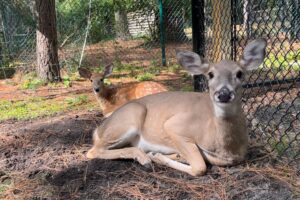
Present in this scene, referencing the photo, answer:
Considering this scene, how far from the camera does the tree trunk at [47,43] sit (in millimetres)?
10047

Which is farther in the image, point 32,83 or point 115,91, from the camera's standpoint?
point 32,83

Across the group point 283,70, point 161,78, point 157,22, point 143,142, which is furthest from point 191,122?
point 157,22

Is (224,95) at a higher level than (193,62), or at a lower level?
lower

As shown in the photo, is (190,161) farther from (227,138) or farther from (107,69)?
(107,69)

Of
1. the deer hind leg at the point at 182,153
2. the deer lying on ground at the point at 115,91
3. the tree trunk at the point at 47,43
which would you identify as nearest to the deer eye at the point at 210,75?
the deer hind leg at the point at 182,153

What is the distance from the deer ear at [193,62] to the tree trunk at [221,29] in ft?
7.90

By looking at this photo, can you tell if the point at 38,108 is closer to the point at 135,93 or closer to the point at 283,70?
the point at 135,93

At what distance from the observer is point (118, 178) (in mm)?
4324

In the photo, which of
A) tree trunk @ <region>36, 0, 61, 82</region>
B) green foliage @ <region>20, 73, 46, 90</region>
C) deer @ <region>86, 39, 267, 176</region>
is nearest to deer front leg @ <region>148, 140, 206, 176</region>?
deer @ <region>86, 39, 267, 176</region>

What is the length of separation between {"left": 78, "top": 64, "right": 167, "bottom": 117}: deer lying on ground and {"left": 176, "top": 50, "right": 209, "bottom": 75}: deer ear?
9.43ft

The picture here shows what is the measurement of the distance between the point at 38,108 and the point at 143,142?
365 cm

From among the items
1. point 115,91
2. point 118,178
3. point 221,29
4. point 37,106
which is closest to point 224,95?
point 118,178

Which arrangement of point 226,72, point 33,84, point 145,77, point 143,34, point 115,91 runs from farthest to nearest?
point 143,34, point 145,77, point 33,84, point 115,91, point 226,72

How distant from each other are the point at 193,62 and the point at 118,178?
121 centimetres
